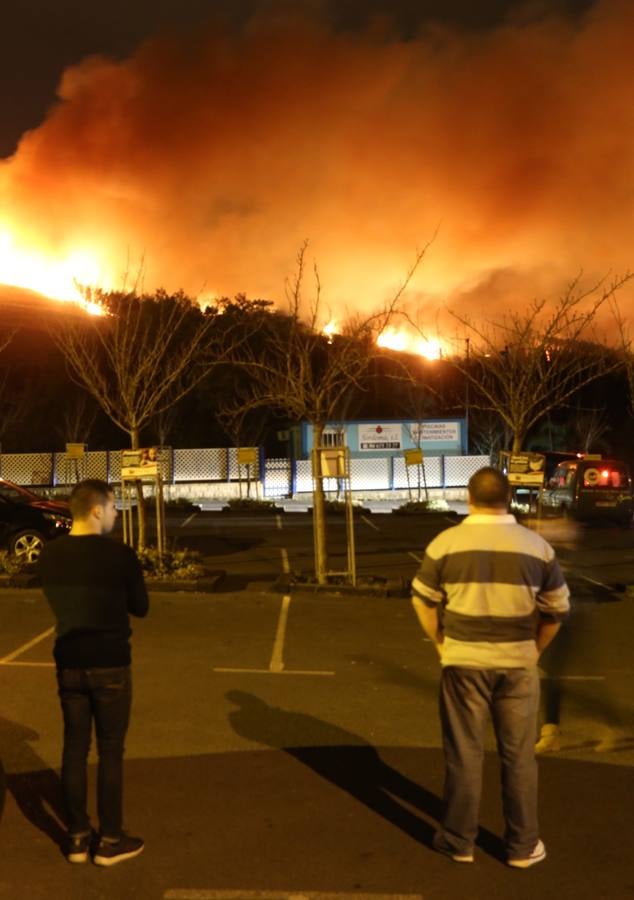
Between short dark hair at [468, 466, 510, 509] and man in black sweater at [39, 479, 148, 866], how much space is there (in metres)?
1.60

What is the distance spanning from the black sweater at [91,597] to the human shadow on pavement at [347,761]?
6.12ft

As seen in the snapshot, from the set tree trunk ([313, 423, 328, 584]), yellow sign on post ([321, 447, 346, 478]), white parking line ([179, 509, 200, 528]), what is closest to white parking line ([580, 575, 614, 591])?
tree trunk ([313, 423, 328, 584])

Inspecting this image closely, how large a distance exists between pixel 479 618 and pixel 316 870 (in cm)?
141

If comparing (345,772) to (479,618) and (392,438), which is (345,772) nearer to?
(479,618)

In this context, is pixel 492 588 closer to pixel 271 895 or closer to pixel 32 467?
pixel 271 895

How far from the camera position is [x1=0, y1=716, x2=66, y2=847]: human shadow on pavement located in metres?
5.36

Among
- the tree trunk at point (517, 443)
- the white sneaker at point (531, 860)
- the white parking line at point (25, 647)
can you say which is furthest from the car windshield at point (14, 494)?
the white sneaker at point (531, 860)

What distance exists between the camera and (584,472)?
25.4m

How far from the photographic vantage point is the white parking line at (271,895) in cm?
445

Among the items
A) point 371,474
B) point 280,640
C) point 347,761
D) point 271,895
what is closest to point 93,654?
point 271,895

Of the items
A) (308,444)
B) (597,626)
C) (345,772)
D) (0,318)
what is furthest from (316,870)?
(0,318)

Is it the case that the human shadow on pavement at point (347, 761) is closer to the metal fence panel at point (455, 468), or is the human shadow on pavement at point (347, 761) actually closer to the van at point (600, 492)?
the van at point (600, 492)

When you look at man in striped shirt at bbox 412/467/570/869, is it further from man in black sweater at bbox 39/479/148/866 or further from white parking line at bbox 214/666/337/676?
white parking line at bbox 214/666/337/676

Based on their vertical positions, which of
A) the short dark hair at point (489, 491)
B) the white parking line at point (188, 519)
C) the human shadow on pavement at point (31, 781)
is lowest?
the human shadow on pavement at point (31, 781)
